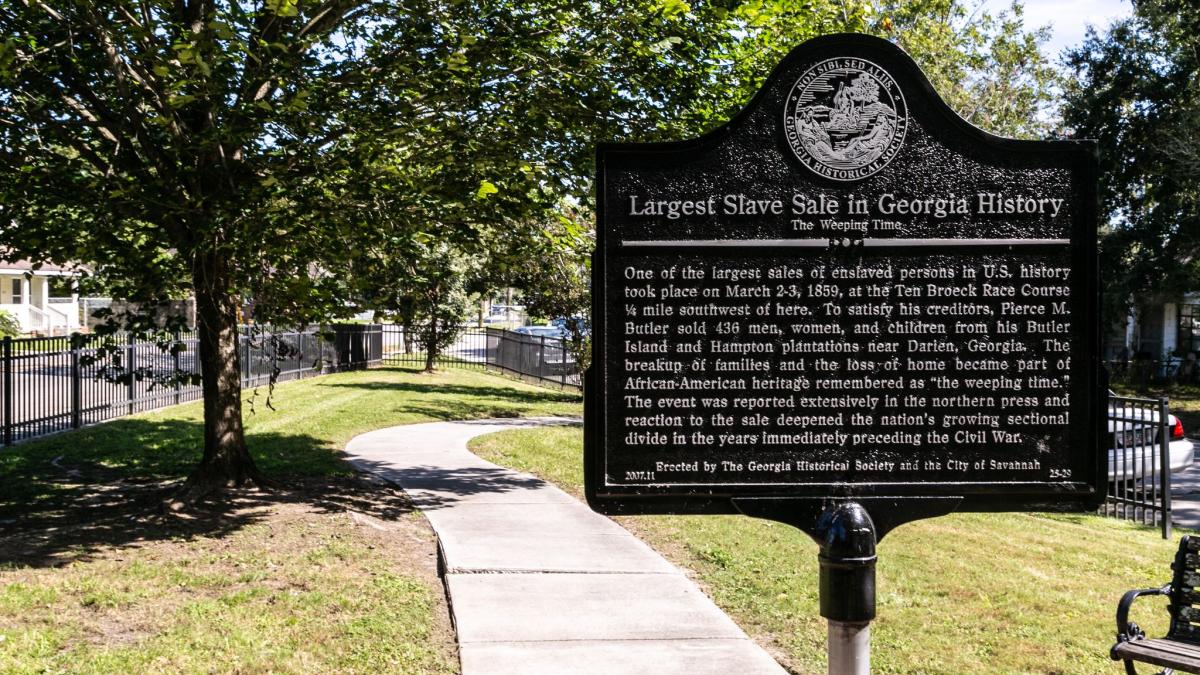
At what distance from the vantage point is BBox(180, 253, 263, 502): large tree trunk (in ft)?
32.4

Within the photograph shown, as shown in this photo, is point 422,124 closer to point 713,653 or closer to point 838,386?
point 713,653

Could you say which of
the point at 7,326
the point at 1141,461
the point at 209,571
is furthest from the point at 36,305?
the point at 1141,461

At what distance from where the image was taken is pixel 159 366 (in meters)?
23.9

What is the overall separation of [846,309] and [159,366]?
75.3ft

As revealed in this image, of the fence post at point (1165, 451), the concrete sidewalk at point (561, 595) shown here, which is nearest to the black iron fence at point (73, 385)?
the concrete sidewalk at point (561, 595)

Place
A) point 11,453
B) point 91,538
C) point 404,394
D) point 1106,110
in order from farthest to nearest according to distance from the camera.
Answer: point 1106,110, point 404,394, point 11,453, point 91,538

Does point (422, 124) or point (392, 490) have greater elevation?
point (422, 124)

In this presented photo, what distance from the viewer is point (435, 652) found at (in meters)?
5.90

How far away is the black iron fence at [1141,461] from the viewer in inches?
400

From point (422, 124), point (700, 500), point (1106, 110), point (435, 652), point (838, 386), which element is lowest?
point (435, 652)

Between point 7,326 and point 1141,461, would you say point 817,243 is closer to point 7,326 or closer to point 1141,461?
point 1141,461

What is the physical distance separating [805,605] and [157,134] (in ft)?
22.7

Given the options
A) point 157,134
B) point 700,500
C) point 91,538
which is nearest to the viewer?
point 700,500

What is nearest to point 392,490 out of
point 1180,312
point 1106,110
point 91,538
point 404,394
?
point 91,538
